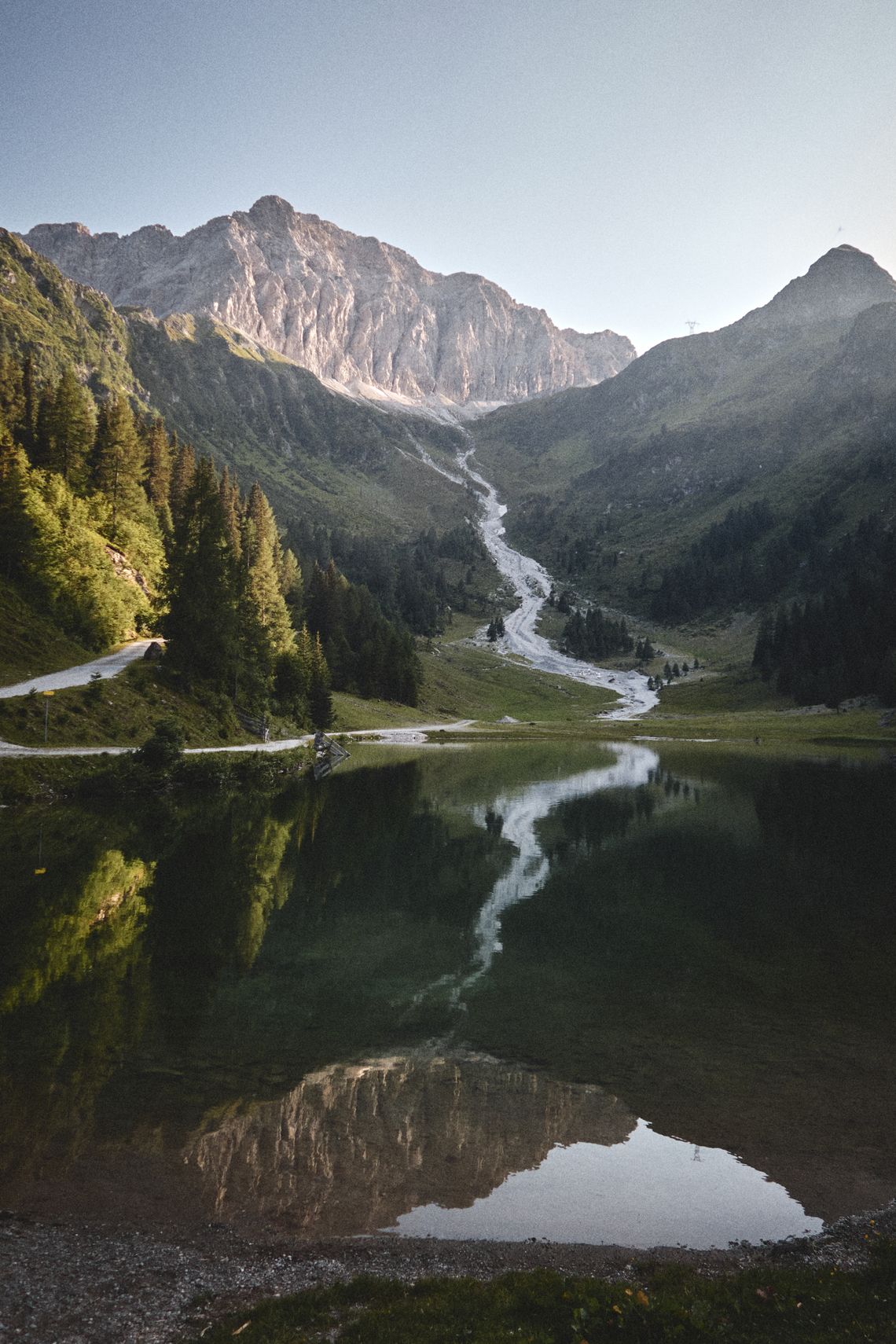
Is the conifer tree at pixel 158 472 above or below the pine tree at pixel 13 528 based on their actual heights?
above

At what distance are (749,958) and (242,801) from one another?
115 ft

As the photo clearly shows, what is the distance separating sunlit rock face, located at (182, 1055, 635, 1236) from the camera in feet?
35.1

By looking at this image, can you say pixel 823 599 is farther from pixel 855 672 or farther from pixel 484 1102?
pixel 484 1102

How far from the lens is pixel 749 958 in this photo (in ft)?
73.0

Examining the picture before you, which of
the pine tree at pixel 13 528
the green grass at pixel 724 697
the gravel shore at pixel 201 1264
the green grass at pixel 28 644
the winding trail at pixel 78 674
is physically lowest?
the green grass at pixel 724 697

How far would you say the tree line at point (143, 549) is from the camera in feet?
214

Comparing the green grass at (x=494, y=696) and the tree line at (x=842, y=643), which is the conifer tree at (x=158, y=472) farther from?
the tree line at (x=842, y=643)

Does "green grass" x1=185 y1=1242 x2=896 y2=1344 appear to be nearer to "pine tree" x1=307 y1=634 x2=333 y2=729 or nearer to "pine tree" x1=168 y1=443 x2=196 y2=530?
"pine tree" x1=307 y1=634 x2=333 y2=729

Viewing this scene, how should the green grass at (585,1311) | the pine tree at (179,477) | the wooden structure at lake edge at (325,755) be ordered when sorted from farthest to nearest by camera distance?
the pine tree at (179,477), the wooden structure at lake edge at (325,755), the green grass at (585,1311)

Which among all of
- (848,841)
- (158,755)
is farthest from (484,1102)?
(158,755)

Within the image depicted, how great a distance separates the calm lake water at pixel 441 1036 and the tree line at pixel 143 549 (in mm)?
32548

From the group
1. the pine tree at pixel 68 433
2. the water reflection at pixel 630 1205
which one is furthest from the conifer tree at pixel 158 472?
the water reflection at pixel 630 1205

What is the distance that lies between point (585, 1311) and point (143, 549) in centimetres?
8972

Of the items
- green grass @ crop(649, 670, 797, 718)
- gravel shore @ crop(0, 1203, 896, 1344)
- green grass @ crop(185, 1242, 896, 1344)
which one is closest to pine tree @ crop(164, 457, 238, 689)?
gravel shore @ crop(0, 1203, 896, 1344)
